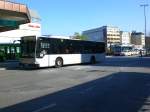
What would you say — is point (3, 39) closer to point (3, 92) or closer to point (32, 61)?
point (32, 61)

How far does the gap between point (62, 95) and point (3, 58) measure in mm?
32287

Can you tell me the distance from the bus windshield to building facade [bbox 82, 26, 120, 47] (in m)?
98.8

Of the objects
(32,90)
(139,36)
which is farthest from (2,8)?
(139,36)

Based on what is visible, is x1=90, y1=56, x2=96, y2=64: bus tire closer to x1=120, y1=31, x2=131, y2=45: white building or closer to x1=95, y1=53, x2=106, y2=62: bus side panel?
x1=95, y1=53, x2=106, y2=62: bus side panel

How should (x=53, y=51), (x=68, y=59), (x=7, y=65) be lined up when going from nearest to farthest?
1. (x=53, y=51)
2. (x=68, y=59)
3. (x=7, y=65)

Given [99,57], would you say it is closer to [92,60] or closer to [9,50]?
[92,60]

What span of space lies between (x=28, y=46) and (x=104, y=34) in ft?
381

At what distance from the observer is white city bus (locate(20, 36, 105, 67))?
30484mm

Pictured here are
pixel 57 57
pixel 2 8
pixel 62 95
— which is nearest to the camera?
pixel 62 95

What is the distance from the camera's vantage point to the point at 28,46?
30.9 m

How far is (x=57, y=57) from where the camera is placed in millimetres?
32938

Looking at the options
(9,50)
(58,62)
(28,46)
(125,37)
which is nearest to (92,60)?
(58,62)

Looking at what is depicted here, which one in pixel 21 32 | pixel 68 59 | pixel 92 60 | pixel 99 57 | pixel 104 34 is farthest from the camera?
pixel 104 34

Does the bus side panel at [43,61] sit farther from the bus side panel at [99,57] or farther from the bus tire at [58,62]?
the bus side panel at [99,57]
